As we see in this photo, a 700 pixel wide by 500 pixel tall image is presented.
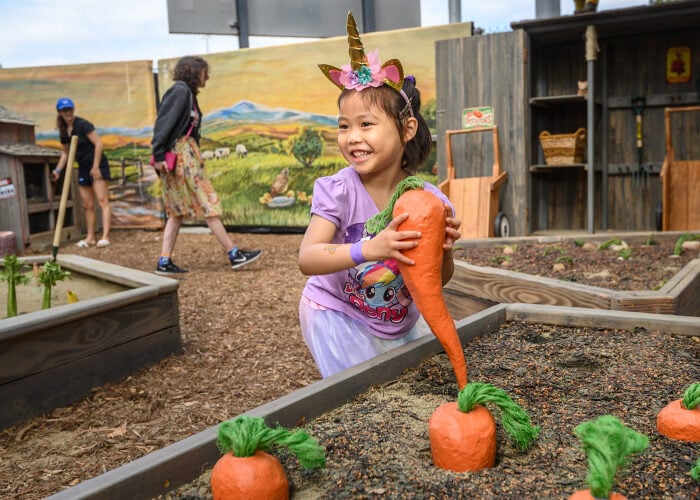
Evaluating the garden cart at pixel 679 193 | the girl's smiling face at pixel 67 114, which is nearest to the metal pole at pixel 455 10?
the garden cart at pixel 679 193

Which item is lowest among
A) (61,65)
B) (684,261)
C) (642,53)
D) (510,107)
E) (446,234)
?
(684,261)

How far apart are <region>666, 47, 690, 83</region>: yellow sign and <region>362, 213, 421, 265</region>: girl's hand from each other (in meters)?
5.98

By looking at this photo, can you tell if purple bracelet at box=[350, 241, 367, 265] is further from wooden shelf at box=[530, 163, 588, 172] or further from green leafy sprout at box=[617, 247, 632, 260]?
wooden shelf at box=[530, 163, 588, 172]

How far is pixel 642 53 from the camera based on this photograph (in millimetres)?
6289

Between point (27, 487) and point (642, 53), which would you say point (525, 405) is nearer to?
point (27, 487)

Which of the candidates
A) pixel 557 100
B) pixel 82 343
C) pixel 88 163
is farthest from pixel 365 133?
pixel 88 163

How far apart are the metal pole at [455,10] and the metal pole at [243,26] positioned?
8.82 ft

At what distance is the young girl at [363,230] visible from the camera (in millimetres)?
1486

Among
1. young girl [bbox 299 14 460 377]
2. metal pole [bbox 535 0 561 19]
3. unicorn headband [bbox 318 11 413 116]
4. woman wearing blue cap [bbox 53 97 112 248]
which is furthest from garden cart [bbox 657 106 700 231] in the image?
woman wearing blue cap [bbox 53 97 112 248]

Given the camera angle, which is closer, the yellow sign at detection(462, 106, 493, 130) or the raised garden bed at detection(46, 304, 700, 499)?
the raised garden bed at detection(46, 304, 700, 499)

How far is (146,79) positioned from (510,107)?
17.0 feet

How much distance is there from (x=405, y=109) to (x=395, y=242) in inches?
19.4

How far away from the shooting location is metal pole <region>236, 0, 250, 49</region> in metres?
8.42

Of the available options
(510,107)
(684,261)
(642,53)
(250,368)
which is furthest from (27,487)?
(642,53)
